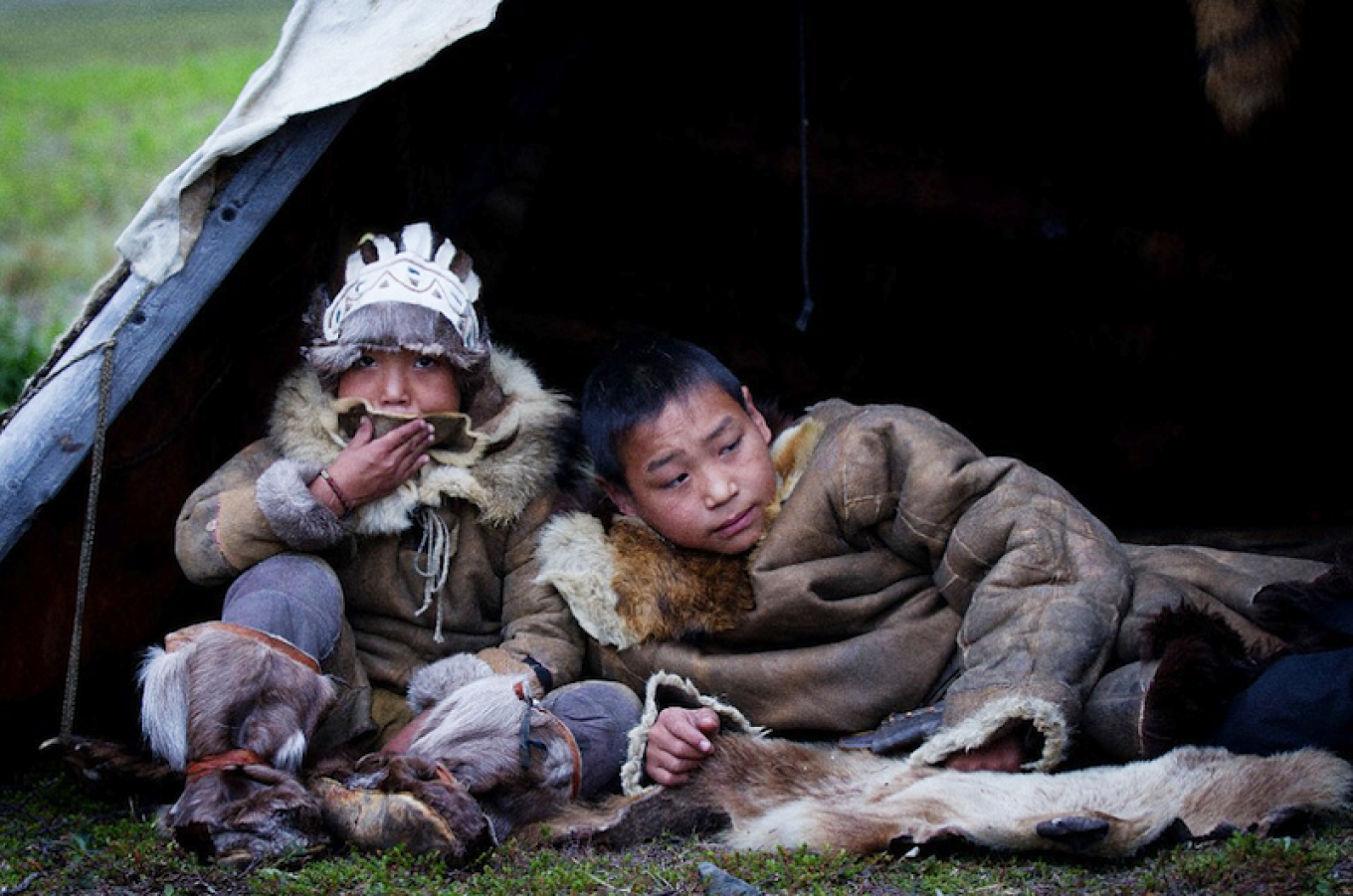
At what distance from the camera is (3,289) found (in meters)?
9.22

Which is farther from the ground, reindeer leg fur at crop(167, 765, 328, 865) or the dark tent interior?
the dark tent interior

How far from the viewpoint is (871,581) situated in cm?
358

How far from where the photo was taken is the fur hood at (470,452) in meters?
3.68

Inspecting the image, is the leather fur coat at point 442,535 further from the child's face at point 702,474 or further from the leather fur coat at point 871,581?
the child's face at point 702,474

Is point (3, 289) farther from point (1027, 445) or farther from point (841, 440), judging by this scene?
point (841, 440)

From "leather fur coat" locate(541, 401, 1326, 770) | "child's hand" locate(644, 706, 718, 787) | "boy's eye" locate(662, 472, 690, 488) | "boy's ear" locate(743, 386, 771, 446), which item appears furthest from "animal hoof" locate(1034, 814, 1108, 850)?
"boy's ear" locate(743, 386, 771, 446)

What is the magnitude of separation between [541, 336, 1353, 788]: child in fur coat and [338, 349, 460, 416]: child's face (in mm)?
381

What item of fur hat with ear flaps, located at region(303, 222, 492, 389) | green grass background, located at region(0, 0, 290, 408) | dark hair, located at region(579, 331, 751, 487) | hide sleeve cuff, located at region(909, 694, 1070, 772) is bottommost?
hide sleeve cuff, located at region(909, 694, 1070, 772)

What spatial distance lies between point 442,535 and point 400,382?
1.29 feet

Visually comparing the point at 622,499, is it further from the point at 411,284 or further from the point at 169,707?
the point at 169,707

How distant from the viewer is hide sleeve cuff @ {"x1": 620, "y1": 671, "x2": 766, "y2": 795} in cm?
332

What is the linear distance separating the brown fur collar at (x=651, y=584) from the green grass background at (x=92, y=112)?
17.9 feet

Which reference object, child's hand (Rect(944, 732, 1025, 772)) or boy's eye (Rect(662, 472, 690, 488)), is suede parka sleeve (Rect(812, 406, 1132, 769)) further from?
boy's eye (Rect(662, 472, 690, 488))

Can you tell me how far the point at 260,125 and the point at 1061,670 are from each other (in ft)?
7.05
